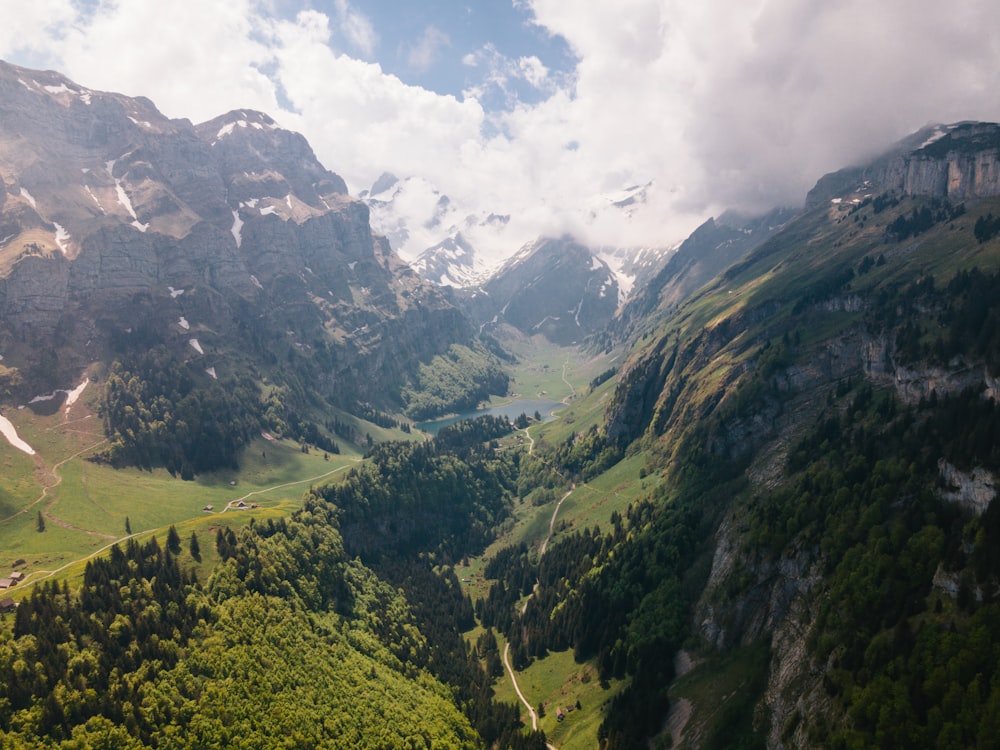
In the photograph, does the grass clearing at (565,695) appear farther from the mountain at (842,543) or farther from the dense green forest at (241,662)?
the mountain at (842,543)

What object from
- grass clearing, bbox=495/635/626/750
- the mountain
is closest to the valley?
the mountain

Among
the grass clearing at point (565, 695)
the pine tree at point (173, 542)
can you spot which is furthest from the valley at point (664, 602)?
the pine tree at point (173, 542)

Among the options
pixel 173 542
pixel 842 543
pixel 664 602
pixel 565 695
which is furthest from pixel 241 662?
pixel 842 543

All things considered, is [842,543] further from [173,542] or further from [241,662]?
[173,542]

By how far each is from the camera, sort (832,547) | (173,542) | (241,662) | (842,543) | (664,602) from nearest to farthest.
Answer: (842,543), (832,547), (241,662), (173,542), (664,602)

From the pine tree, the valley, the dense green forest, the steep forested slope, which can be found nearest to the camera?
the steep forested slope

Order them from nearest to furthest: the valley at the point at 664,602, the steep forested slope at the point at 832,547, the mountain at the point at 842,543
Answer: the mountain at the point at 842,543
the steep forested slope at the point at 832,547
the valley at the point at 664,602

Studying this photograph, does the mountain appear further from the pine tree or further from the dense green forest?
the pine tree

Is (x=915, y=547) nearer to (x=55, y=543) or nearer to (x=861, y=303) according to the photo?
(x=861, y=303)

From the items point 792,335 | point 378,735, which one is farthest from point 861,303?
point 378,735

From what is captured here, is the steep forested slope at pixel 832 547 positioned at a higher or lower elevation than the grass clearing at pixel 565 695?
higher

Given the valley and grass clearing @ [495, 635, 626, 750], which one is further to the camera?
grass clearing @ [495, 635, 626, 750]
